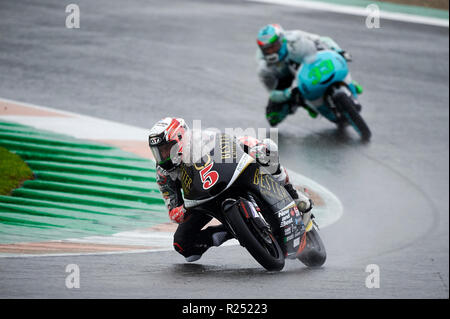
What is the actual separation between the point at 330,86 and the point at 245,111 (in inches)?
71.4

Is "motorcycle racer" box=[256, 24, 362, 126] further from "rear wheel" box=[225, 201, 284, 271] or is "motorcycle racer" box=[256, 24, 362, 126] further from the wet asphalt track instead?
"rear wheel" box=[225, 201, 284, 271]

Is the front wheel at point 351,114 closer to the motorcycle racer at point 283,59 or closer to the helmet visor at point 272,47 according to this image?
the motorcycle racer at point 283,59

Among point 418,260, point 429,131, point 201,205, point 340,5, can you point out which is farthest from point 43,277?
point 340,5

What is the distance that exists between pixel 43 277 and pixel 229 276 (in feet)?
Result: 5.12

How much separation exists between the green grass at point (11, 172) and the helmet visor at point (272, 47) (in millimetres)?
4169

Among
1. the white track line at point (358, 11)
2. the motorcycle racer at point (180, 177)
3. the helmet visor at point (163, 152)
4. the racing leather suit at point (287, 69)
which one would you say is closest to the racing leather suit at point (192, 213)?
the motorcycle racer at point (180, 177)

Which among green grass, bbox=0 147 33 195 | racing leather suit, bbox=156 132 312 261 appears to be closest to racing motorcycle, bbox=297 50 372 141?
green grass, bbox=0 147 33 195

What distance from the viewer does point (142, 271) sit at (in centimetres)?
627

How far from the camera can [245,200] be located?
593cm

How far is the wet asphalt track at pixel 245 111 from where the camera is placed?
621 centimetres

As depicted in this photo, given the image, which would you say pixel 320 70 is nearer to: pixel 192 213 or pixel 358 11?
pixel 192 213

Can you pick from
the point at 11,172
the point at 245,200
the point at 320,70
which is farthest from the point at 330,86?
the point at 245,200

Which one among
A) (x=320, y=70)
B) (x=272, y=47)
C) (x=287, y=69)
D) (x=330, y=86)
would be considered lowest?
(x=330, y=86)

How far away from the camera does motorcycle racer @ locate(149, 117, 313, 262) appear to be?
19.6 feet
